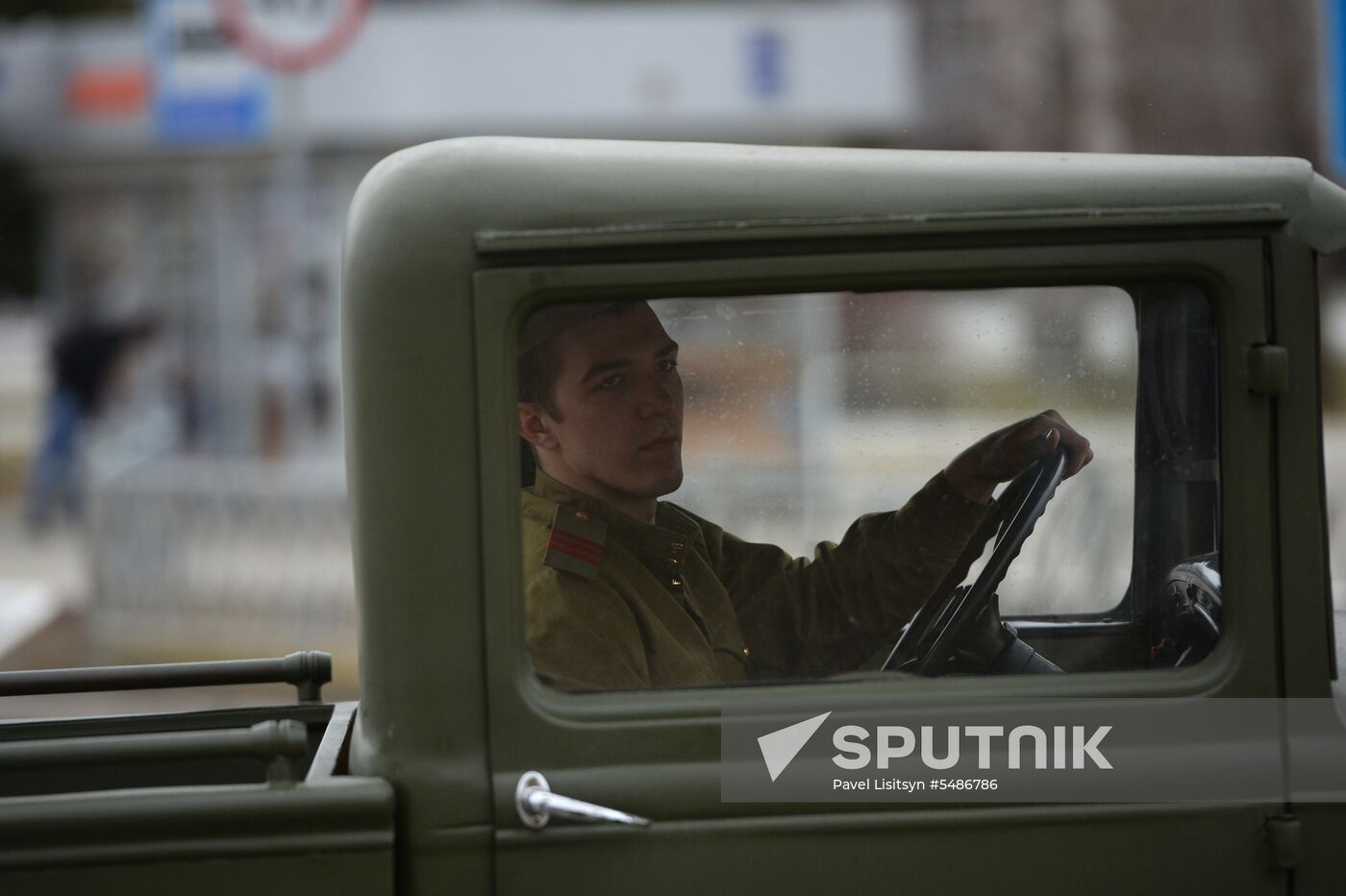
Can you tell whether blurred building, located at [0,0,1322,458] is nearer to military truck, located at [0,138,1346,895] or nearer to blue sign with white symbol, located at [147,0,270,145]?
blue sign with white symbol, located at [147,0,270,145]

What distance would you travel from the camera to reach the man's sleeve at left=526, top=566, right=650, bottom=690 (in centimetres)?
189

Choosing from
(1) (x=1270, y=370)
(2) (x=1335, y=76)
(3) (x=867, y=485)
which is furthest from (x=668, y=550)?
(2) (x=1335, y=76)

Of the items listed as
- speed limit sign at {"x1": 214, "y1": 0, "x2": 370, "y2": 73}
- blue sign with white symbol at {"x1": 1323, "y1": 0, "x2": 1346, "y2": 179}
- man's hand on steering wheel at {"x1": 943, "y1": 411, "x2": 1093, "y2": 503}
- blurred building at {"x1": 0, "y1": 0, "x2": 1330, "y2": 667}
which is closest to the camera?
man's hand on steering wheel at {"x1": 943, "y1": 411, "x2": 1093, "y2": 503}

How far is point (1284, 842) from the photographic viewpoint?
71.1 inches

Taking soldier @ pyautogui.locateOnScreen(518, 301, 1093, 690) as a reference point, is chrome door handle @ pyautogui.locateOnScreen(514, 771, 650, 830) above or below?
below

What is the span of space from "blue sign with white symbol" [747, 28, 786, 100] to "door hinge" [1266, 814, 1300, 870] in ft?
47.4

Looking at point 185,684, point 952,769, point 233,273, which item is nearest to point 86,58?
point 233,273

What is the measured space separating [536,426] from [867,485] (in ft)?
1.58

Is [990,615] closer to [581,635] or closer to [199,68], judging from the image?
[581,635]

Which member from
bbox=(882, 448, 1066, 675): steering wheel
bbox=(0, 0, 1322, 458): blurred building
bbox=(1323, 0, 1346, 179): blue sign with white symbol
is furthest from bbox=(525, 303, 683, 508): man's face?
bbox=(0, 0, 1322, 458): blurred building

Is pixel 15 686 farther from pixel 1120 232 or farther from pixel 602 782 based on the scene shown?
pixel 1120 232

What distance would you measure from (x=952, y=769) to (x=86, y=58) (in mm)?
17514

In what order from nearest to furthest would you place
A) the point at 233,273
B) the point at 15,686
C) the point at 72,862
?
1. the point at 72,862
2. the point at 15,686
3. the point at 233,273

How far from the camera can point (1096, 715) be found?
1860mm
